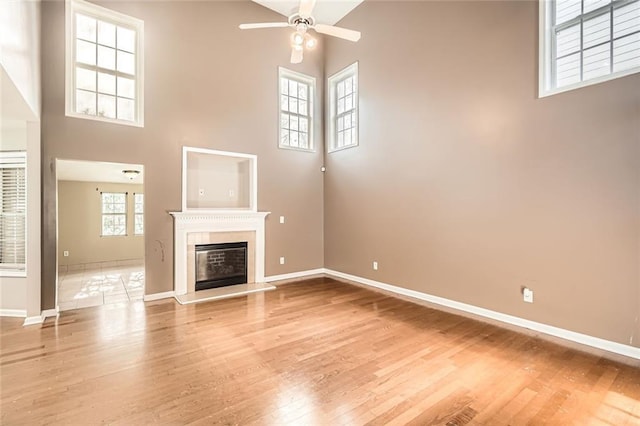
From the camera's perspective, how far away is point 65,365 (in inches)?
97.4

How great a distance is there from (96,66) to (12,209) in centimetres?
226

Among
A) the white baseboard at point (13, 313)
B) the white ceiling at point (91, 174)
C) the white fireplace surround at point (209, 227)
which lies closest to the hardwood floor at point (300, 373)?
the white baseboard at point (13, 313)

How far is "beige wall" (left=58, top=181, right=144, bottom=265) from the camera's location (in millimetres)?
7098

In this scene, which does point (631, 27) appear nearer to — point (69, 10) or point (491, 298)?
point (491, 298)

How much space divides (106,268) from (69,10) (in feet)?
18.3

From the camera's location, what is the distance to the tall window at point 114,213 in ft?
25.0

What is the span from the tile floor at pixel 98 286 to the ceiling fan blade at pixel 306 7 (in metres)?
4.43

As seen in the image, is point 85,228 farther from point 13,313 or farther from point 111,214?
point 13,313

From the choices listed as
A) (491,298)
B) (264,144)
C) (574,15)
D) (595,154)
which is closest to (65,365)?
(264,144)

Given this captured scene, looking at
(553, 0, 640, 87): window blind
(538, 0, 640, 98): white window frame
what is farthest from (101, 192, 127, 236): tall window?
(553, 0, 640, 87): window blind

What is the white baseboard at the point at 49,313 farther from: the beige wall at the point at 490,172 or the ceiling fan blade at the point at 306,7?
the ceiling fan blade at the point at 306,7

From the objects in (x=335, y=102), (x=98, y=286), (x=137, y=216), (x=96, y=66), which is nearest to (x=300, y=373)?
(x=98, y=286)

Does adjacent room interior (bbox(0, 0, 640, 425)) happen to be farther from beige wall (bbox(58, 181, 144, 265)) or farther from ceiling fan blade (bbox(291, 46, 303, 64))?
beige wall (bbox(58, 181, 144, 265))

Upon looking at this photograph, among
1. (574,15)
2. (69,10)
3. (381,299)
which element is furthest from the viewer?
(381,299)
